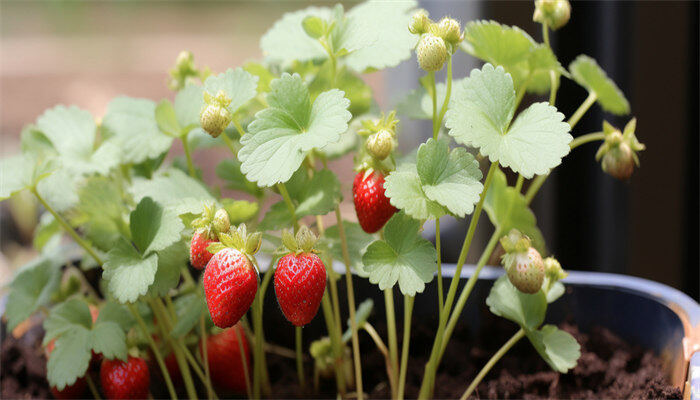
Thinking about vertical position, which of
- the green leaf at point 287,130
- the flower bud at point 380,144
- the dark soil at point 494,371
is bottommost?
the dark soil at point 494,371

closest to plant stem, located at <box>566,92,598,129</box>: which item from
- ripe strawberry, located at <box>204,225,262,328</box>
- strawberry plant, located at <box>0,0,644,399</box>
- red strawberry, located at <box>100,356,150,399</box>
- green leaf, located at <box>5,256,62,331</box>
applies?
strawberry plant, located at <box>0,0,644,399</box>

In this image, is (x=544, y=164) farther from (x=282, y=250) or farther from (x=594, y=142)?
(x=594, y=142)

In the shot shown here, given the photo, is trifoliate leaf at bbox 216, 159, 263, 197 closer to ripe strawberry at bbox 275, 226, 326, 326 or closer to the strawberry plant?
the strawberry plant

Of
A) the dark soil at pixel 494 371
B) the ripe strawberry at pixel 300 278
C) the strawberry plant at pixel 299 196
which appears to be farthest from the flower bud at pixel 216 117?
the dark soil at pixel 494 371

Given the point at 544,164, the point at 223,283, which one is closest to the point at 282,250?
the point at 223,283

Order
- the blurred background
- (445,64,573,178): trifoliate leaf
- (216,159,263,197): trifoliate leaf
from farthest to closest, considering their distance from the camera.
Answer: the blurred background < (216,159,263,197): trifoliate leaf < (445,64,573,178): trifoliate leaf

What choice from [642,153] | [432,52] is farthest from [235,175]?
[642,153]

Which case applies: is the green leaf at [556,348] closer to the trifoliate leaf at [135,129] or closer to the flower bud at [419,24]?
the flower bud at [419,24]
